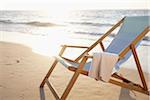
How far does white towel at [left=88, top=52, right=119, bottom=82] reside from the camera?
2.24 metres

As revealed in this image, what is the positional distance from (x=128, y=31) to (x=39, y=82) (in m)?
1.06

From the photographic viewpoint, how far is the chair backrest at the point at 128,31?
2.70 m

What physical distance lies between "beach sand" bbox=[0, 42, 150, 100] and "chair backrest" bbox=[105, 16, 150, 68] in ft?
1.33

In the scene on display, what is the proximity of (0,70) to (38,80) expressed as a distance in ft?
2.03

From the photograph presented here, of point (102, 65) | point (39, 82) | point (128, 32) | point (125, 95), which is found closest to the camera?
point (102, 65)

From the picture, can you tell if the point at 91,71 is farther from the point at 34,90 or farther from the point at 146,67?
the point at 146,67

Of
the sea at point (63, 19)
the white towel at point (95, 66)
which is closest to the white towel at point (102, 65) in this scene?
the white towel at point (95, 66)

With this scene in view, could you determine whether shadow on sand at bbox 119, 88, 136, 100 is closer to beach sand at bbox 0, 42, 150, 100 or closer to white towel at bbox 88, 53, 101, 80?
beach sand at bbox 0, 42, 150, 100

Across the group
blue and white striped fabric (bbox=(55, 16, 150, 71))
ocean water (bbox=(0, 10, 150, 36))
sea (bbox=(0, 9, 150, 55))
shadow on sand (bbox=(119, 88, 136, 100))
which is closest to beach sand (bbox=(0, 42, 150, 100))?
shadow on sand (bbox=(119, 88, 136, 100))

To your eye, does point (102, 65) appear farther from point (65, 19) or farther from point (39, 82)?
point (65, 19)

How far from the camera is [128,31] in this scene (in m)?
2.84

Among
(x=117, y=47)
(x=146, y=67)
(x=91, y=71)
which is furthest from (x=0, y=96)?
(x=146, y=67)

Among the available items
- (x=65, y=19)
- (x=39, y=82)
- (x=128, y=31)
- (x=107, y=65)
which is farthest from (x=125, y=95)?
(x=65, y=19)

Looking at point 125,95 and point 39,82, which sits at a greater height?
point 125,95
